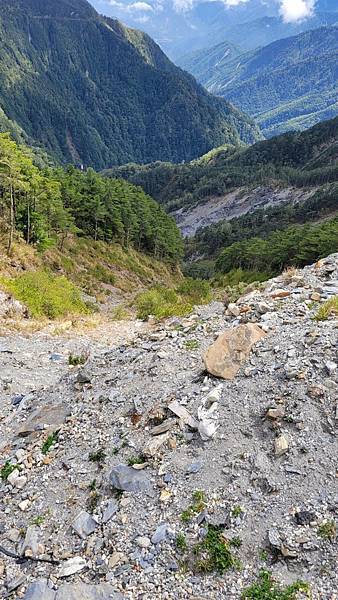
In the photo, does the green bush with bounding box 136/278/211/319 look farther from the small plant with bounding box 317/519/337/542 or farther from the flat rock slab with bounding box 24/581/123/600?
the flat rock slab with bounding box 24/581/123/600

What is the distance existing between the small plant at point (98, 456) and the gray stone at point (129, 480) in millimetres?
453

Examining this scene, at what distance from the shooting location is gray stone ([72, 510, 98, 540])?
22.1ft

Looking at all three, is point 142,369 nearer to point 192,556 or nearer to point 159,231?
point 192,556

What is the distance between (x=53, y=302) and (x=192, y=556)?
1676 centimetres

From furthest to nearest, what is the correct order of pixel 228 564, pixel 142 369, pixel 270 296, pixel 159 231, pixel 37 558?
pixel 159 231 → pixel 270 296 → pixel 142 369 → pixel 37 558 → pixel 228 564

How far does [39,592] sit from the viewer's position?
603 cm

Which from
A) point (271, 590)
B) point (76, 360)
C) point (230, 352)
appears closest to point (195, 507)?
point (271, 590)

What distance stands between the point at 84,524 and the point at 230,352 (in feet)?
14.8

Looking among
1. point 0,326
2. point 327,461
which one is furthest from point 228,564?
point 0,326

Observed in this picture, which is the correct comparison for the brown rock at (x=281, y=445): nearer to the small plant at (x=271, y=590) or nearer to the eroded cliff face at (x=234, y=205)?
the small plant at (x=271, y=590)

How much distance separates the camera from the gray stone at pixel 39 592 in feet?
19.6

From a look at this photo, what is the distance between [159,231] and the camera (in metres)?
63.8

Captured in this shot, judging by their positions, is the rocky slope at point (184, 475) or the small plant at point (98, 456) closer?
the rocky slope at point (184, 475)

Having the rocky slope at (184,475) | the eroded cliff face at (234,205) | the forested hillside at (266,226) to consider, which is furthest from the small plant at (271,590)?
the eroded cliff face at (234,205)
